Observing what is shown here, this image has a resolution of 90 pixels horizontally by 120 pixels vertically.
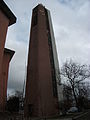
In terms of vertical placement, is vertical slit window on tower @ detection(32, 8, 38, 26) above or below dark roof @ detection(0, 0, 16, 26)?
above

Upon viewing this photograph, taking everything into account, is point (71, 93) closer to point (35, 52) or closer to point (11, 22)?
point (35, 52)

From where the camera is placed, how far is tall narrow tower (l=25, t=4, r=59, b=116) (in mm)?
28469

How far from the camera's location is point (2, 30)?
9461mm

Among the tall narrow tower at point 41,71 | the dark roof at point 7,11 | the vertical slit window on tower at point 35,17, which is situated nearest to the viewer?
the dark roof at point 7,11

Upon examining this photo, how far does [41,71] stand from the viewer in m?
30.8

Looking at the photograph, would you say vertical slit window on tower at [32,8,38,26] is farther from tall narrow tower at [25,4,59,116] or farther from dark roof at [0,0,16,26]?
dark roof at [0,0,16,26]

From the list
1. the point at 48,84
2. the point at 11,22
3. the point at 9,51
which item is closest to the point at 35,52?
the point at 48,84

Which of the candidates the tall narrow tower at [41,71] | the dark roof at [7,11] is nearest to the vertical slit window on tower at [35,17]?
the tall narrow tower at [41,71]

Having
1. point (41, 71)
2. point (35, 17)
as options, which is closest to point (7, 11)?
point (41, 71)

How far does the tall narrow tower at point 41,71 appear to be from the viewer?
28.5 meters

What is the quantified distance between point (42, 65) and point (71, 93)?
8733 millimetres

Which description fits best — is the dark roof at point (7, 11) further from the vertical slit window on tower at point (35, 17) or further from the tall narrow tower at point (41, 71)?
the vertical slit window on tower at point (35, 17)

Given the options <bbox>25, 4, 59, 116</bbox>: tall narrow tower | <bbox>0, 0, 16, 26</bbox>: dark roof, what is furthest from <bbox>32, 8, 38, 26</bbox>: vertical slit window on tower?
<bbox>0, 0, 16, 26</bbox>: dark roof

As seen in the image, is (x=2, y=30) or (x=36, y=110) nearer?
(x=2, y=30)
